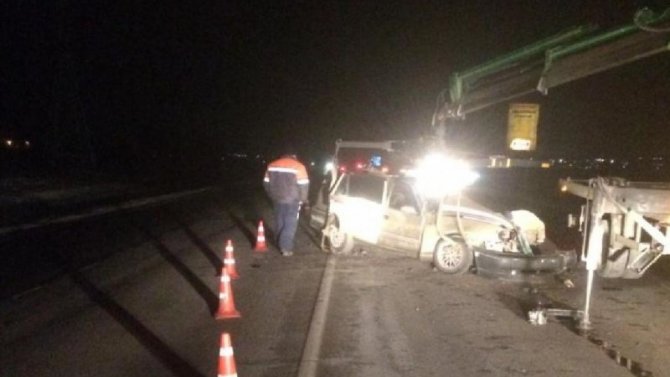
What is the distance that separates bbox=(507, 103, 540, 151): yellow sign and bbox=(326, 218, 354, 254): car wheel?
56.0ft

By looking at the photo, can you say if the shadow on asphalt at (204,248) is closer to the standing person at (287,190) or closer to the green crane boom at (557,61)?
the standing person at (287,190)

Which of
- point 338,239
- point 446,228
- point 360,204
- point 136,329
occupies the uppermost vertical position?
point 360,204

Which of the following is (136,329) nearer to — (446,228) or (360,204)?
(446,228)

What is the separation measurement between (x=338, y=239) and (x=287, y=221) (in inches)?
39.0

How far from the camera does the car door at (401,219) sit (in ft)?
39.1

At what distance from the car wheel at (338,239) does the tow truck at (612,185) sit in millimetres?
3844

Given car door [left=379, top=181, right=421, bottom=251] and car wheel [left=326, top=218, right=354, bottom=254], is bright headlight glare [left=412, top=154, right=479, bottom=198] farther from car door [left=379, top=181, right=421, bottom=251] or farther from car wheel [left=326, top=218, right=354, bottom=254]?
car wheel [left=326, top=218, right=354, bottom=254]

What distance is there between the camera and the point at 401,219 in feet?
39.9

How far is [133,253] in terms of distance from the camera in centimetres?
1377

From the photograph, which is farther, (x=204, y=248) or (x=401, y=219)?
(x=204, y=248)

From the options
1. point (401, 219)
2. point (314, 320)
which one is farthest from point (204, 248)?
point (314, 320)

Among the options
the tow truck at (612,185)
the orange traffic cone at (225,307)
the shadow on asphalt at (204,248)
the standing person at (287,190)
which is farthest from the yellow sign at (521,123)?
the orange traffic cone at (225,307)

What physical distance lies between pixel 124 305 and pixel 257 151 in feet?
317

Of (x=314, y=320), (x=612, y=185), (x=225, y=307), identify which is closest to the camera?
(x=314, y=320)
